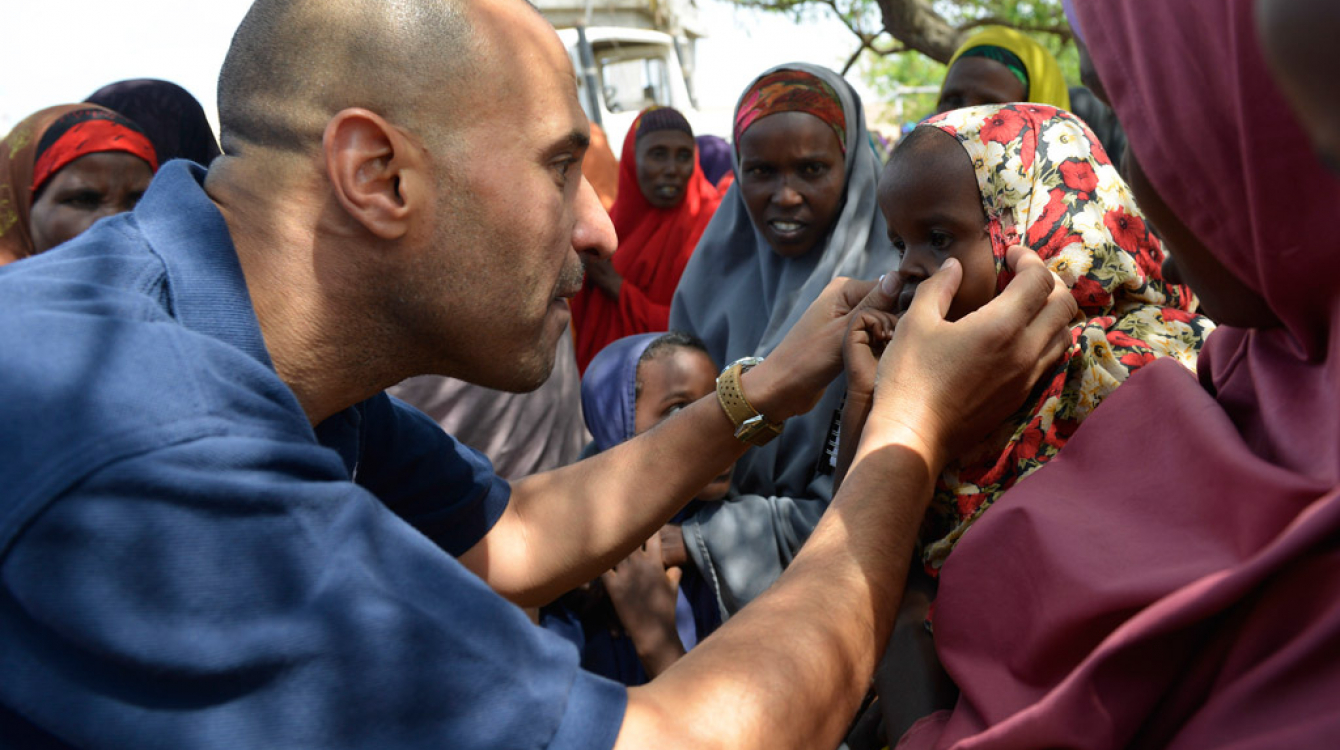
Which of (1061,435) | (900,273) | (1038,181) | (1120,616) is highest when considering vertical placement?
(1038,181)

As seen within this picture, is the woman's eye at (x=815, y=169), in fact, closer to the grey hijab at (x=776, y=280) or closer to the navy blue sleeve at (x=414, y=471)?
the grey hijab at (x=776, y=280)

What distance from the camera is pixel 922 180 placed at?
221 cm

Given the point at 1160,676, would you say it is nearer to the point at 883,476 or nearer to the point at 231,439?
the point at 883,476

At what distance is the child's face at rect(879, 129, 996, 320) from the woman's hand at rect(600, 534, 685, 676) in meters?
1.26

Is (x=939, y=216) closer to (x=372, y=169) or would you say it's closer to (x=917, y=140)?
(x=917, y=140)

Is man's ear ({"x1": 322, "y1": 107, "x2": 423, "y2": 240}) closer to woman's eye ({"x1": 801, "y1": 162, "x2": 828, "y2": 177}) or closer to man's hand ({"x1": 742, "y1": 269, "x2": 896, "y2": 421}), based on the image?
man's hand ({"x1": 742, "y1": 269, "x2": 896, "y2": 421})

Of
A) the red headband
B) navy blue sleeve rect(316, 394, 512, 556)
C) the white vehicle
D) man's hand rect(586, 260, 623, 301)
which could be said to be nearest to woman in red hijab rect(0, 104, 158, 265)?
the red headband

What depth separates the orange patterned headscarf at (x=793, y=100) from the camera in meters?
3.81

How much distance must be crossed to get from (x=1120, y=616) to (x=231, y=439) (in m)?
1.17

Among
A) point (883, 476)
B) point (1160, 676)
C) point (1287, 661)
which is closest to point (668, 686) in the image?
point (883, 476)

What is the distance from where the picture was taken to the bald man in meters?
1.20

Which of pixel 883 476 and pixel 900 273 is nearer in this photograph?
pixel 883 476

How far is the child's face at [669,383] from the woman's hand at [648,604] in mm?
508

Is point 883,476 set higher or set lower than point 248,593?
lower
